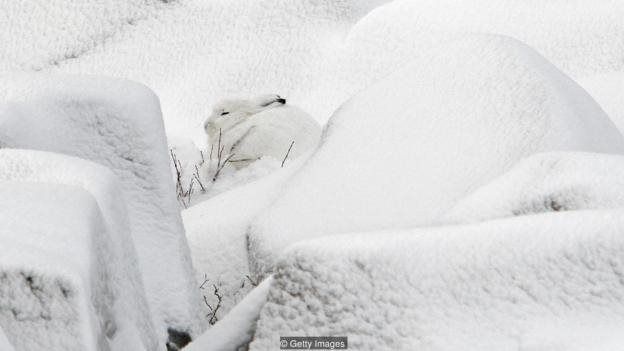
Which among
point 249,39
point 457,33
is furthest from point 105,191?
point 249,39

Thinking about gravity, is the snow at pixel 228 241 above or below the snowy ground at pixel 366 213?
below

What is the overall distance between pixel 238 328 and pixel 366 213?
83cm

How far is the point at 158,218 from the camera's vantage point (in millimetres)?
1992

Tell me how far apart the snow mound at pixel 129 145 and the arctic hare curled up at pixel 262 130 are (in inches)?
80.7

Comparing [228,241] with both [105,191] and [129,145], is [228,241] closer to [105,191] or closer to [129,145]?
[129,145]

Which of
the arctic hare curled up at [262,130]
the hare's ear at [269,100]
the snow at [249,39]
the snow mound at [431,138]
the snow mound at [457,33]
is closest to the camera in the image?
the snow mound at [431,138]

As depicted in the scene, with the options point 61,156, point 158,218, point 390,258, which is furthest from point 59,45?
point 390,258

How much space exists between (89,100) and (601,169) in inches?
33.4

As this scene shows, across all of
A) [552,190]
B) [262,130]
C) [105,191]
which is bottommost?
[262,130]

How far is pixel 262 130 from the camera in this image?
171 inches

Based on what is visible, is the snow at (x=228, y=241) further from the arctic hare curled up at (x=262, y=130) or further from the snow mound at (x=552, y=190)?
the arctic hare curled up at (x=262, y=130)

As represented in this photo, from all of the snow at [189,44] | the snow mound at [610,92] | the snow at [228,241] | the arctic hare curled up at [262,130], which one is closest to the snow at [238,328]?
the snow at [228,241]

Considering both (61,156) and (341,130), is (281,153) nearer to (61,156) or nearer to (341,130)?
(341,130)

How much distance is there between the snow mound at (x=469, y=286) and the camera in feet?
3.77
